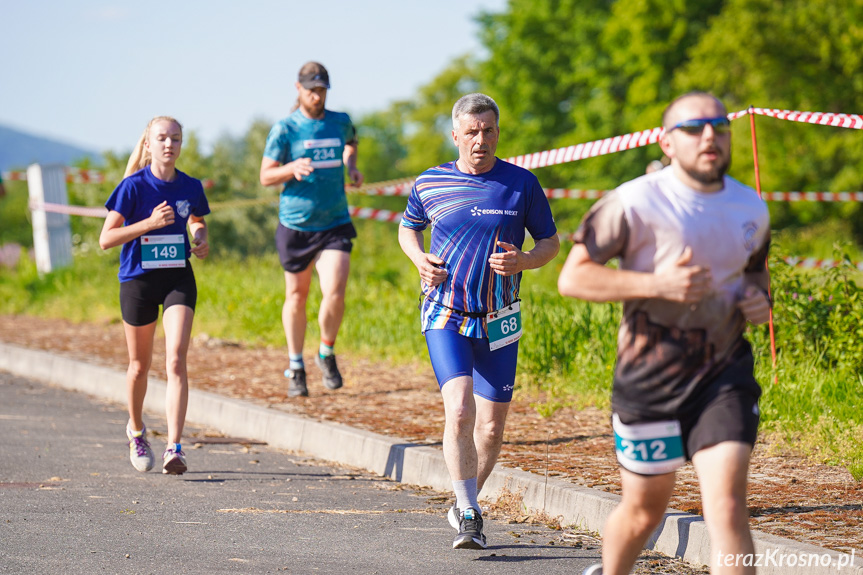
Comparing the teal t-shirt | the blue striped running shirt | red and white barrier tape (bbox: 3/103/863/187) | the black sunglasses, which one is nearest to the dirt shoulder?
the blue striped running shirt

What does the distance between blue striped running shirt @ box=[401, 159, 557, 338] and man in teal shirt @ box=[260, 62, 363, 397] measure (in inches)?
134

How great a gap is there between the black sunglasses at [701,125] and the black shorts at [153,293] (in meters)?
3.89

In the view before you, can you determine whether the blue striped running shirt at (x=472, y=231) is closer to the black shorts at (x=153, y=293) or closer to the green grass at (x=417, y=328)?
the black shorts at (x=153, y=293)

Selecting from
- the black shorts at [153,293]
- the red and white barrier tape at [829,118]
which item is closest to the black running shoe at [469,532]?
the black shorts at [153,293]

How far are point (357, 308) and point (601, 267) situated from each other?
9375mm

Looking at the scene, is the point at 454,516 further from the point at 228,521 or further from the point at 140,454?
the point at 140,454

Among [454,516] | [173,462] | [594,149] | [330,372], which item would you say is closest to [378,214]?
[594,149]

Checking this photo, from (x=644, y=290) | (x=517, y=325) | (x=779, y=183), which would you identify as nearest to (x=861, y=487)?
(x=517, y=325)

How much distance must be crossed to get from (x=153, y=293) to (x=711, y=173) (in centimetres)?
412

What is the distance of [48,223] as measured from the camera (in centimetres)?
1778

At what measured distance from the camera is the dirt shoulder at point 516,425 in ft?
16.9

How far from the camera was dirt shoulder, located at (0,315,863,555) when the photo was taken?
5.16 m

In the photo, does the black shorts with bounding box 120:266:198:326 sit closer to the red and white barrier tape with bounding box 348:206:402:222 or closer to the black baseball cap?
the black baseball cap

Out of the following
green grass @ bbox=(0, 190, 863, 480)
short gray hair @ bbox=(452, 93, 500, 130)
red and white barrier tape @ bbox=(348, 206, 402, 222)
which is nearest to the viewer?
short gray hair @ bbox=(452, 93, 500, 130)
